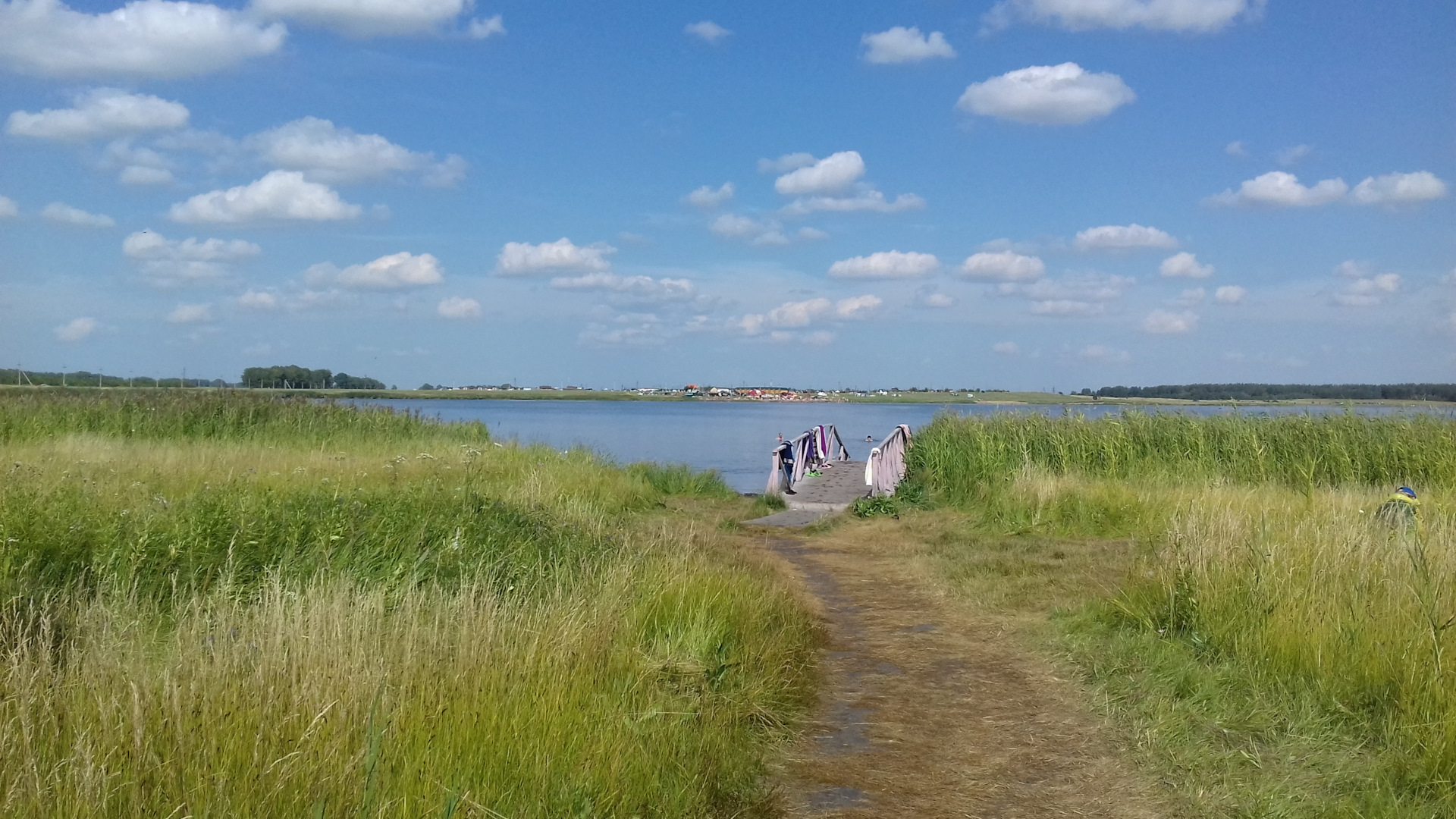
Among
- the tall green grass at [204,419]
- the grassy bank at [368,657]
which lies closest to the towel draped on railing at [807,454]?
the tall green grass at [204,419]

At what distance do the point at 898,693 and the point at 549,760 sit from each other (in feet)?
10.9

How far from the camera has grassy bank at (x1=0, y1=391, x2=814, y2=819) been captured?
373 cm

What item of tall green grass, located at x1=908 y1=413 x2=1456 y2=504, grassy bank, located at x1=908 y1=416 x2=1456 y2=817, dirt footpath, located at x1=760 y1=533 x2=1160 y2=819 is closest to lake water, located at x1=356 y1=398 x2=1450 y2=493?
tall green grass, located at x1=908 y1=413 x2=1456 y2=504

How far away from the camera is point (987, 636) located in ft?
28.4

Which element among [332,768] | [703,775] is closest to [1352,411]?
[703,775]

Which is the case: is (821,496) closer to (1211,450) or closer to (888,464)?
(888,464)

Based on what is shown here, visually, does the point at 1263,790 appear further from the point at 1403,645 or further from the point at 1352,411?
the point at 1352,411

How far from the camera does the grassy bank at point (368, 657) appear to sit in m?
3.73

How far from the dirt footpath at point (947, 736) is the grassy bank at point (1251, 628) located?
33 centimetres

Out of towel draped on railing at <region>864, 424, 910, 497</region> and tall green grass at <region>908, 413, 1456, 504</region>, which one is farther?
towel draped on railing at <region>864, 424, 910, 497</region>

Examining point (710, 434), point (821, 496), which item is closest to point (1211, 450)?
point (821, 496)

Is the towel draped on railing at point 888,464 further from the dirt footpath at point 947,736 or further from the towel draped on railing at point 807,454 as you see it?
the dirt footpath at point 947,736

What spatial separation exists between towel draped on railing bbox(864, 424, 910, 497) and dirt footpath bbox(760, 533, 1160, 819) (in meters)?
10.5

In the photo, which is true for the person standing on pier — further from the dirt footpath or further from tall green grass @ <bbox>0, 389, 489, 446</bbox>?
the dirt footpath
